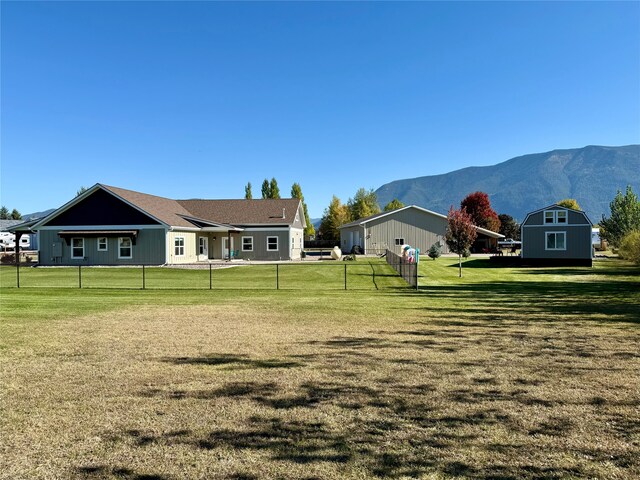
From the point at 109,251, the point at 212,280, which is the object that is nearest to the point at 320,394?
the point at 212,280

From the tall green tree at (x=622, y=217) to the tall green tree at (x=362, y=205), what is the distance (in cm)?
3885

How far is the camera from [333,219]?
3221 inches

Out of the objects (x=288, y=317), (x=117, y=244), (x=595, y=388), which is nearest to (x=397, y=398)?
(x=595, y=388)

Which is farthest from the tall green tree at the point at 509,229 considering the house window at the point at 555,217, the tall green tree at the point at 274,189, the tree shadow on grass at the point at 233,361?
the tree shadow on grass at the point at 233,361

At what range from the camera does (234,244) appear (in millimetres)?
43250

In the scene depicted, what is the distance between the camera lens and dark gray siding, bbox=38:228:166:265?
35.6m

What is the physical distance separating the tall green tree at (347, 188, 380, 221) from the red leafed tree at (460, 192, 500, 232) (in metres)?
16.1

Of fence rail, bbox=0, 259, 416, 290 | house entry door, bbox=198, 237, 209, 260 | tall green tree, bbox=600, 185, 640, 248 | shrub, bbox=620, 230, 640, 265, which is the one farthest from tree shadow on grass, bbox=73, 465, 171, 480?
tall green tree, bbox=600, 185, 640, 248

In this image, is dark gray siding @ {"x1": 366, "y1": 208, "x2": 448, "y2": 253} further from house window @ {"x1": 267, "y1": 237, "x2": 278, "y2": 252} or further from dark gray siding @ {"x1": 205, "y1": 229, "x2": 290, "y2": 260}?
house window @ {"x1": 267, "y1": 237, "x2": 278, "y2": 252}

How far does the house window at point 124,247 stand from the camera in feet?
119

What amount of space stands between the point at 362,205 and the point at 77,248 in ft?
179

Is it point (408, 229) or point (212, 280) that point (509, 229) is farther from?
point (212, 280)

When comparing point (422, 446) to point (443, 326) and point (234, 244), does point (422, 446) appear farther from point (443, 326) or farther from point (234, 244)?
point (234, 244)

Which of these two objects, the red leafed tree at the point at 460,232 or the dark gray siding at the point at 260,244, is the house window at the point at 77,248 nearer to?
the dark gray siding at the point at 260,244
